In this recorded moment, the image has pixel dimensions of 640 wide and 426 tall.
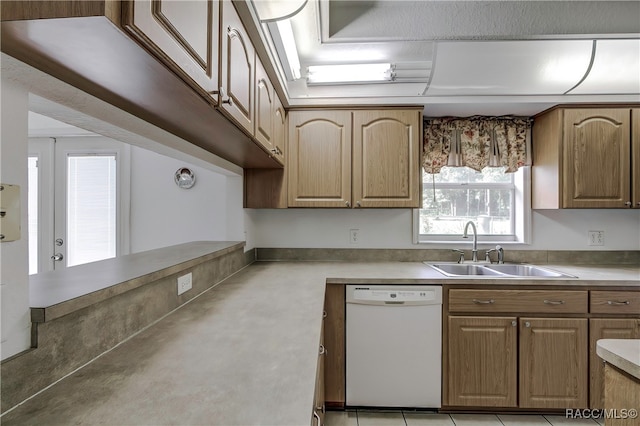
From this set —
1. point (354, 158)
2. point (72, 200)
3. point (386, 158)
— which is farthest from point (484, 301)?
point (72, 200)

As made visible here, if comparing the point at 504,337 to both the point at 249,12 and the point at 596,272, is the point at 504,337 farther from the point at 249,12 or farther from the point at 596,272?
the point at 249,12

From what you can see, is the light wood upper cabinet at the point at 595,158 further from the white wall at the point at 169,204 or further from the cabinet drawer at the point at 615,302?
the white wall at the point at 169,204

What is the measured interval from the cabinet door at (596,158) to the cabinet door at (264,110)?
2073mm

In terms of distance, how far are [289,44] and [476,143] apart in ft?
5.59

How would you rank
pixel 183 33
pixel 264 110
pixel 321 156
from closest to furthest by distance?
pixel 183 33 → pixel 264 110 → pixel 321 156

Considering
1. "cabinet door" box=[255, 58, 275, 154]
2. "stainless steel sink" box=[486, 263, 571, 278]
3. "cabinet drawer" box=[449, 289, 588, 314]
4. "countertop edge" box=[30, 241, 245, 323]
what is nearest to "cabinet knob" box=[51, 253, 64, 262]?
"countertop edge" box=[30, 241, 245, 323]

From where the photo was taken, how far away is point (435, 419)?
6.53 ft

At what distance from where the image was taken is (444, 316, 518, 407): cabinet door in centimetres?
200

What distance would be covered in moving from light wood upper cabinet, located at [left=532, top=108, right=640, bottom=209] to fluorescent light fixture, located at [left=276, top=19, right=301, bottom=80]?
1904mm

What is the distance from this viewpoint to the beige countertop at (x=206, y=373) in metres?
0.64

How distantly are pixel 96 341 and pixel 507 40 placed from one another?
2.37 m

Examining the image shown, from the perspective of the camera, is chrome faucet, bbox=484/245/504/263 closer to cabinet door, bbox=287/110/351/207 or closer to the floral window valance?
the floral window valance

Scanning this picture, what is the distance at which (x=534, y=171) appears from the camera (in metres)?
2.61

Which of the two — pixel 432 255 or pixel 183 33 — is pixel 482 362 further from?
pixel 183 33
